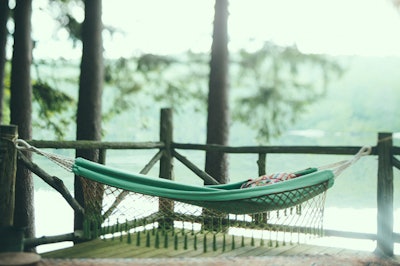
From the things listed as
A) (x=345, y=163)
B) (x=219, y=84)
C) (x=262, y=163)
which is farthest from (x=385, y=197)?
(x=219, y=84)

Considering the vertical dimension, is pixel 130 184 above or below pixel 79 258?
above

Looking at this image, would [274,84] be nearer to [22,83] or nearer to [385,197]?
[22,83]

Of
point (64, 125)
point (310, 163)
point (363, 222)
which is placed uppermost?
point (64, 125)

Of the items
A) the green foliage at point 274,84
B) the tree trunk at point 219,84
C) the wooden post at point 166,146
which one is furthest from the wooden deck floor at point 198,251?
the green foliage at point 274,84

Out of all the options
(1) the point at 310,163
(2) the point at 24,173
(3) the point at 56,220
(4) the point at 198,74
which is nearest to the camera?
(2) the point at 24,173

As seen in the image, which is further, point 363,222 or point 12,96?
point 363,222

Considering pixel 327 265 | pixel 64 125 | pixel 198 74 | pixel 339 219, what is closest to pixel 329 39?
pixel 339 219

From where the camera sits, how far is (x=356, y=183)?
715 inches

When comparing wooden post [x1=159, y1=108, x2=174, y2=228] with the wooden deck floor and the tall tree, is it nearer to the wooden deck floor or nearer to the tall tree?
the wooden deck floor

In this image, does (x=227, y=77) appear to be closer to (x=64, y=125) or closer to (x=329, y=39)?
(x=64, y=125)

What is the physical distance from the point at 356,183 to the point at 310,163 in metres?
1.60

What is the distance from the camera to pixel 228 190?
11.4 feet

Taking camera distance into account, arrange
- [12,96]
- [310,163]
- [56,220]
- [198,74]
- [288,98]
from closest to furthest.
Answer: [12,96], [288,98], [198,74], [56,220], [310,163]

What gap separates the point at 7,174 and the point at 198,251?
1323 millimetres
